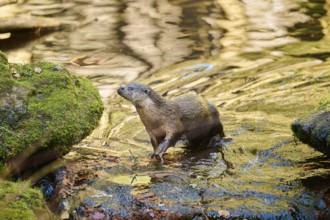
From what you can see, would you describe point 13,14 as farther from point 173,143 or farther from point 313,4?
point 173,143

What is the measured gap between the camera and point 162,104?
21.9 feet

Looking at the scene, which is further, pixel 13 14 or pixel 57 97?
pixel 13 14

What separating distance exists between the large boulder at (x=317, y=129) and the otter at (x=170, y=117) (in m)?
1.36

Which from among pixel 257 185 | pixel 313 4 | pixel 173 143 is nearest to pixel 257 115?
pixel 173 143

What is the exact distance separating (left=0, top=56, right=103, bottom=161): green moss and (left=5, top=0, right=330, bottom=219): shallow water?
0.50 meters

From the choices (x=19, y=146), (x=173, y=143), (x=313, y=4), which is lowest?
(x=313, y=4)

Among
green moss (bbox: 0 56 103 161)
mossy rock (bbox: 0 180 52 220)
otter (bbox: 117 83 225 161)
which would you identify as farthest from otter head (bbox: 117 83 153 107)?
mossy rock (bbox: 0 180 52 220)

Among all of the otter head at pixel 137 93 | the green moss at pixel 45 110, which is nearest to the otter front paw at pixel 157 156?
the otter head at pixel 137 93

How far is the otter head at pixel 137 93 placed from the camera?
6.55 m

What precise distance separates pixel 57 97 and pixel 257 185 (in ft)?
6.01

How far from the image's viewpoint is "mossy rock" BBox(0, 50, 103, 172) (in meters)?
5.18

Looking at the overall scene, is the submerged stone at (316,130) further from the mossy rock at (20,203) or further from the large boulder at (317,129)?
the mossy rock at (20,203)

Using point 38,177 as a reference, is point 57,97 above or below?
above

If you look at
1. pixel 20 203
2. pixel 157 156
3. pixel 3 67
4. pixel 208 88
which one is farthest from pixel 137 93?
pixel 208 88
